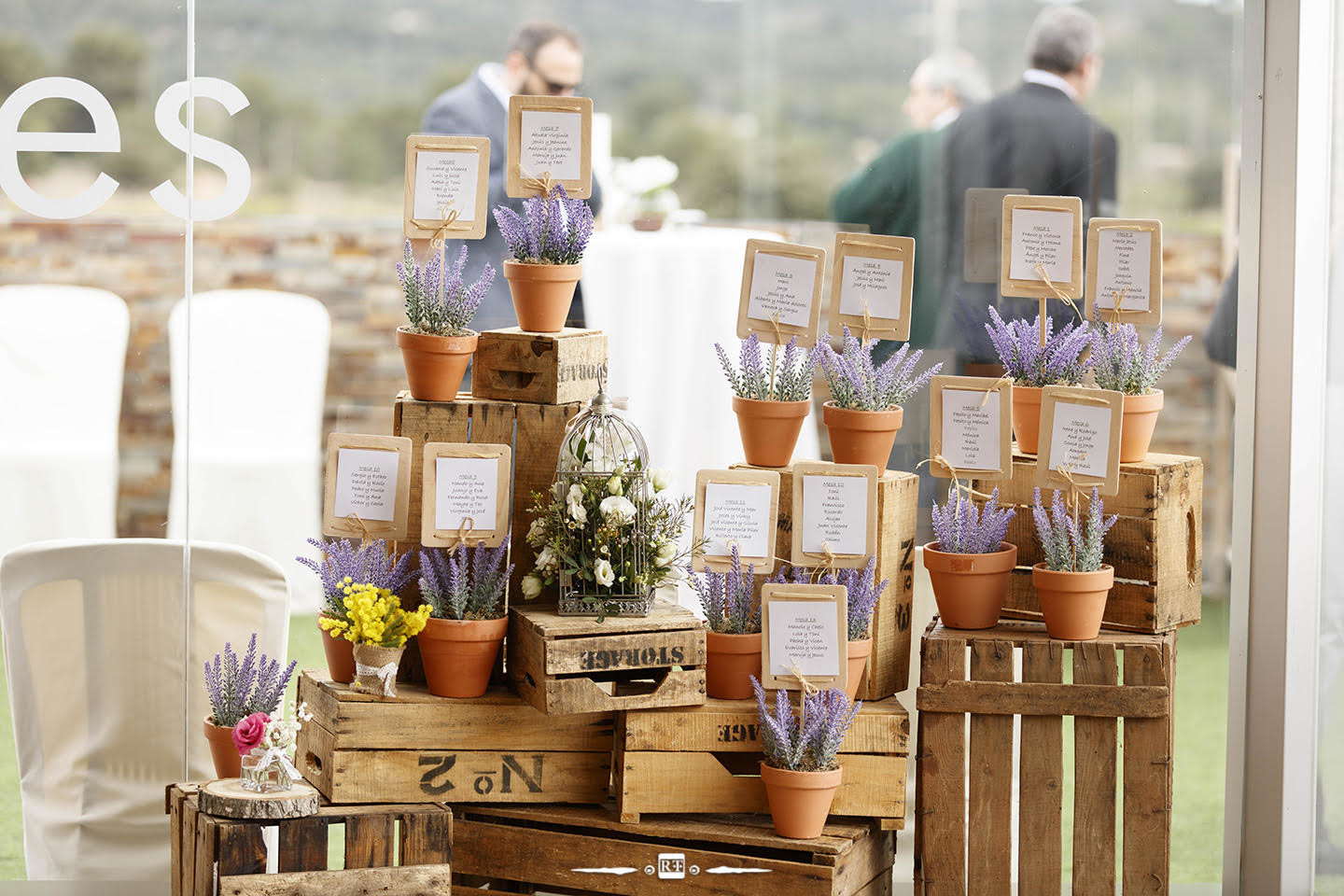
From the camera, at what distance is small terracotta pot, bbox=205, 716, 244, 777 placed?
252 cm

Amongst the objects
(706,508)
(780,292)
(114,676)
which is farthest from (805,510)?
(114,676)

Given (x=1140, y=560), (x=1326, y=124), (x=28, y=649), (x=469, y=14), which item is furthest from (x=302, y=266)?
(x=1326, y=124)

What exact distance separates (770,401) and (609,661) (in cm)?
58

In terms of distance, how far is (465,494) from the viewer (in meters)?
2.46

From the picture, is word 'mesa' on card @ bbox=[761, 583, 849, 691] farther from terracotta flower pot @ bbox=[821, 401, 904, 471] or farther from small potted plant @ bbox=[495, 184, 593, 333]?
small potted plant @ bbox=[495, 184, 593, 333]

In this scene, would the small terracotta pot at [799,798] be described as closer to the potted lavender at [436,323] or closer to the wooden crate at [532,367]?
the wooden crate at [532,367]

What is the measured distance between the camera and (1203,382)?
10.4 ft

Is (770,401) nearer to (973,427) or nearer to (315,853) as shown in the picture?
(973,427)

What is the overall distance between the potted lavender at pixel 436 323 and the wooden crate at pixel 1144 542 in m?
1.00

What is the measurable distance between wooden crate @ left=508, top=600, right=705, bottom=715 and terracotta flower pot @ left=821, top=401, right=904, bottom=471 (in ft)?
1.46

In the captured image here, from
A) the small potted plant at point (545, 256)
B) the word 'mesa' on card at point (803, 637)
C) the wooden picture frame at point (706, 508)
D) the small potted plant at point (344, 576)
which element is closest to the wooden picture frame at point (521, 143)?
the small potted plant at point (545, 256)

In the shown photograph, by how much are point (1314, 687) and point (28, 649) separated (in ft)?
8.46

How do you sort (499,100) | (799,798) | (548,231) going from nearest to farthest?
(799,798) < (548,231) < (499,100)

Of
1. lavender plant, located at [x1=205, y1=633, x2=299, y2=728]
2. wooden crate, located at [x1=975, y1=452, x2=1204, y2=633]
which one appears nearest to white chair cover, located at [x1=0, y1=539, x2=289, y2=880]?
lavender plant, located at [x1=205, y1=633, x2=299, y2=728]
